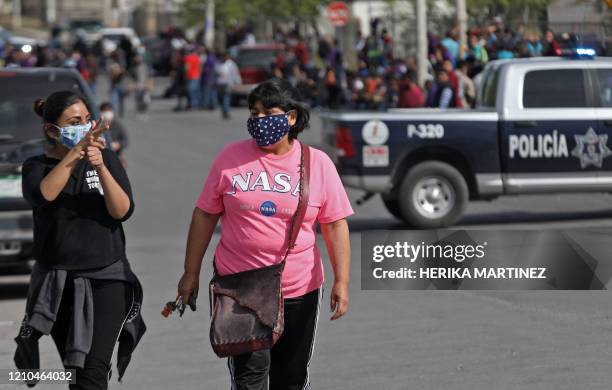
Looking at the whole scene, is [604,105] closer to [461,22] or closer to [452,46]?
[452,46]

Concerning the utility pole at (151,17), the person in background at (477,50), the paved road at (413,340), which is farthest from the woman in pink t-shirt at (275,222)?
the utility pole at (151,17)

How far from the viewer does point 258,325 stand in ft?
20.4

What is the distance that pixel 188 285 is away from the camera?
21.1 ft

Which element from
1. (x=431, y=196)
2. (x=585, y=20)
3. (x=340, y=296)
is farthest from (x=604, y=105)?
(x=340, y=296)

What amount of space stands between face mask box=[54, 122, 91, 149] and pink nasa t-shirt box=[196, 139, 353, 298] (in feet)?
1.93

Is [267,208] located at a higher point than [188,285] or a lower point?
higher

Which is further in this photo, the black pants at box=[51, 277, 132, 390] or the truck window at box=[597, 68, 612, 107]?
the truck window at box=[597, 68, 612, 107]

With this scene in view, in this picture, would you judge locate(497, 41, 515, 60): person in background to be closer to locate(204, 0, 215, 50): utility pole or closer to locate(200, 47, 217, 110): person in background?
locate(200, 47, 217, 110): person in background

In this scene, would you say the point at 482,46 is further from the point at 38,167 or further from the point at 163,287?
the point at 38,167

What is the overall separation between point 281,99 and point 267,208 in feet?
1.50

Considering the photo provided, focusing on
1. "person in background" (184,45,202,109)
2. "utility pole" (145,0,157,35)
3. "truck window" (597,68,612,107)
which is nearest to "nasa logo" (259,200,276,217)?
"truck window" (597,68,612,107)

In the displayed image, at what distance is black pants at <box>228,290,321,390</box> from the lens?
20.6 feet

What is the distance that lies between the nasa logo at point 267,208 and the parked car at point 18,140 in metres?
5.94

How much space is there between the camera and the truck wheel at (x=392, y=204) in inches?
683
